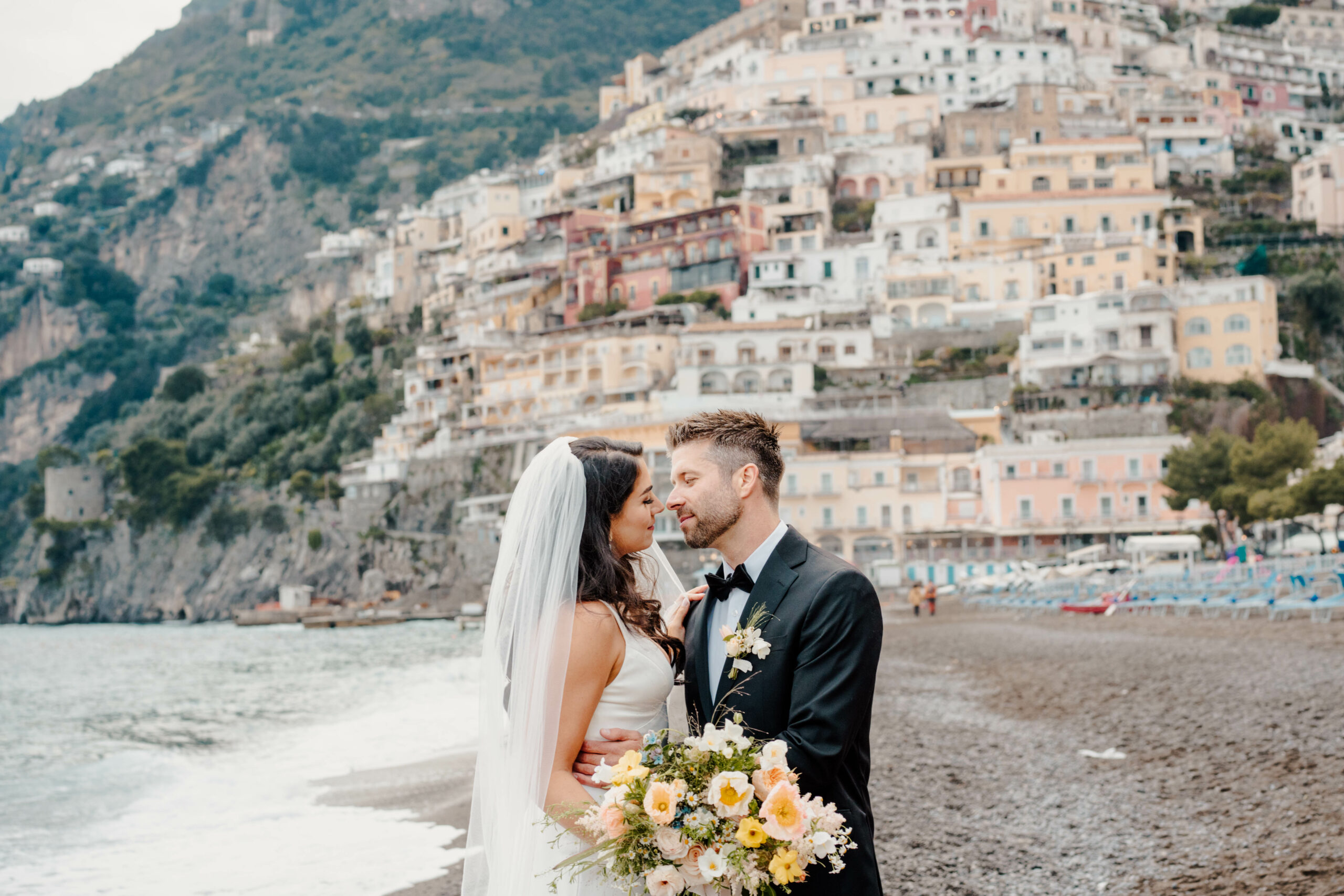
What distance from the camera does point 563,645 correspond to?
3830 mm

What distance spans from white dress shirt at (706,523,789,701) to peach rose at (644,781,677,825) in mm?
486

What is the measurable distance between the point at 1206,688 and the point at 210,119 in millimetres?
172131

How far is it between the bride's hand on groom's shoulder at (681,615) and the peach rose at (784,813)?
0.98m

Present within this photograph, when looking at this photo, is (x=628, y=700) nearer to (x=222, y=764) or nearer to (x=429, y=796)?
(x=429, y=796)

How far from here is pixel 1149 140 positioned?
75375 millimetres

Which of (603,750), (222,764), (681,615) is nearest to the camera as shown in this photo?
(603,750)

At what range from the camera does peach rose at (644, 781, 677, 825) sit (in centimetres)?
320

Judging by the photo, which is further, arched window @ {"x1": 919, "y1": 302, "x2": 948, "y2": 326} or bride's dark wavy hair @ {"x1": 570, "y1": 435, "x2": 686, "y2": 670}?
arched window @ {"x1": 919, "y1": 302, "x2": 948, "y2": 326}

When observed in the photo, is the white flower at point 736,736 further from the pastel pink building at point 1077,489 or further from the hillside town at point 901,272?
the pastel pink building at point 1077,489

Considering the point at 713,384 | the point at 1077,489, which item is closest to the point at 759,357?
the point at 713,384

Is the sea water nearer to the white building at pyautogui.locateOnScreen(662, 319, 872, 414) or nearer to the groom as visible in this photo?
the groom

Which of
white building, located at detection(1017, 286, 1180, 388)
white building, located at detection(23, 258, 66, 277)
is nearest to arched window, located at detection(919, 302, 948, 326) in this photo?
white building, located at detection(1017, 286, 1180, 388)

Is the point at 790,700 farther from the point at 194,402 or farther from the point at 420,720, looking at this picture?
the point at 194,402

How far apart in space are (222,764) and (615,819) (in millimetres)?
18107
